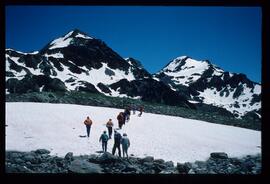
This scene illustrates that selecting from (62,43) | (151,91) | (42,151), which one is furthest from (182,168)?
(62,43)

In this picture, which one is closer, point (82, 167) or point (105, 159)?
point (82, 167)

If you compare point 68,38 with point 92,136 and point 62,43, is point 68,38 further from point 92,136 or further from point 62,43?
point 92,136

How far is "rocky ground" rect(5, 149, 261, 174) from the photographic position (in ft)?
39.1

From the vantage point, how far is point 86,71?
142 metres

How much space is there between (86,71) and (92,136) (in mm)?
126477

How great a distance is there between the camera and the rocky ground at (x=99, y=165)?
1191cm

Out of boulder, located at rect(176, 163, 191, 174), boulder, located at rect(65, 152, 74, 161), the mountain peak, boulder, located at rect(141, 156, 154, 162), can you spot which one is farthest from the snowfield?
the mountain peak

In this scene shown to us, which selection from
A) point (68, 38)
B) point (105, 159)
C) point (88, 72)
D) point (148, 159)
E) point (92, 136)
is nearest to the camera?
point (105, 159)

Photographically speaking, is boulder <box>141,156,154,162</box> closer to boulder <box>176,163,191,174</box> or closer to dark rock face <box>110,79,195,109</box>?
boulder <box>176,163,191,174</box>

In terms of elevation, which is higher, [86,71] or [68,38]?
[68,38]

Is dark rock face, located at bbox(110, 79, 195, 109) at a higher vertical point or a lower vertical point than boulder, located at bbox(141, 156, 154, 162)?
higher

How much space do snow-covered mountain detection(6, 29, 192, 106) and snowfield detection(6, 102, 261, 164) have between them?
67.2 m

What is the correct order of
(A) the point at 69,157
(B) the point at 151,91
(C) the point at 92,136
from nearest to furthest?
1. (A) the point at 69,157
2. (C) the point at 92,136
3. (B) the point at 151,91
